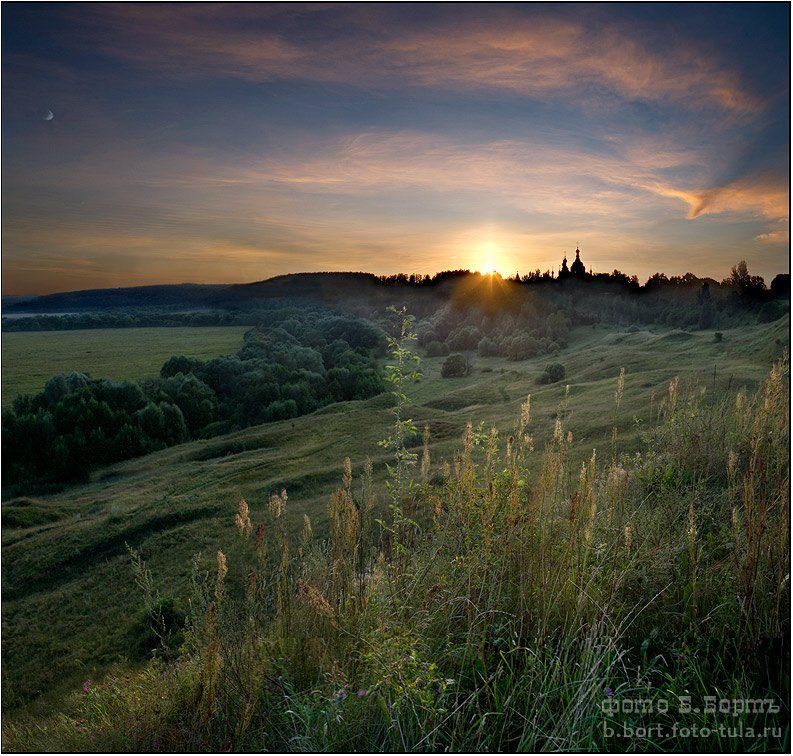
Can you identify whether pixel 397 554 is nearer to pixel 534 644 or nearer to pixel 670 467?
pixel 534 644

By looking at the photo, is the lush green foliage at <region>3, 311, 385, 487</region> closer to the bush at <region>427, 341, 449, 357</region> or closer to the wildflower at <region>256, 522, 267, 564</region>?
the bush at <region>427, 341, 449, 357</region>

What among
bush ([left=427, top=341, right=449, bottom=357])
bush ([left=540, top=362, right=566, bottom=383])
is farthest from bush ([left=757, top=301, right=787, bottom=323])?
bush ([left=427, top=341, right=449, bottom=357])

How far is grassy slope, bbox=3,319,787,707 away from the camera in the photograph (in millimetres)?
12570

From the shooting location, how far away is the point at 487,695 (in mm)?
2818

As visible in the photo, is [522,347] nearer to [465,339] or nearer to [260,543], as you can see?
[465,339]

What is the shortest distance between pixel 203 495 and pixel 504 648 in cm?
2158

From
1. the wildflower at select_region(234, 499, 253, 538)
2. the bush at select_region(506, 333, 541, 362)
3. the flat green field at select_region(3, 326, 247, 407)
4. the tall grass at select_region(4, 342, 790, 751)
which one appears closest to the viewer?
the tall grass at select_region(4, 342, 790, 751)

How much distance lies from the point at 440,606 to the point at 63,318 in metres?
83.2

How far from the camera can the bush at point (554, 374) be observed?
33.9 meters

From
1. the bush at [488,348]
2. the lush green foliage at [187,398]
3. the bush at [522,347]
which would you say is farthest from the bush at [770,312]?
the lush green foliage at [187,398]

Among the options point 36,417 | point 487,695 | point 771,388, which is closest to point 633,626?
point 487,695

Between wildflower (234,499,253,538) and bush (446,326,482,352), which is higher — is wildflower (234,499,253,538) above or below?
below

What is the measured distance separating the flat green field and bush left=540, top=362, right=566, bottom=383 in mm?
53072

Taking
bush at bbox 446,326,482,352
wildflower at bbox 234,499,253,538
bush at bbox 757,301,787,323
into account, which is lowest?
wildflower at bbox 234,499,253,538
